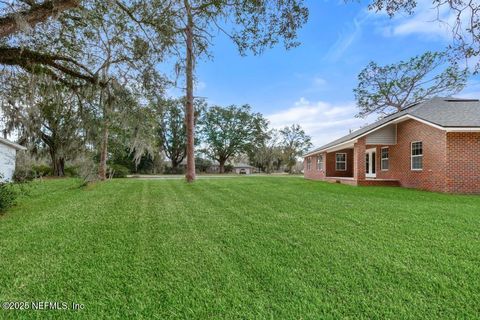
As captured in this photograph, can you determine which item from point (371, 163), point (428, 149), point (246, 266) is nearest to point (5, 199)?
point (246, 266)

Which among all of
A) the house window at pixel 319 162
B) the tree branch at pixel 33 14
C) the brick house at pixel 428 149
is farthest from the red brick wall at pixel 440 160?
the tree branch at pixel 33 14

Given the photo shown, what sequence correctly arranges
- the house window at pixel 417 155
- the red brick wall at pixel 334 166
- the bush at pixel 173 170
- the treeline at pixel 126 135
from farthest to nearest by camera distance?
the bush at pixel 173 170 → the red brick wall at pixel 334 166 → the house window at pixel 417 155 → the treeline at pixel 126 135

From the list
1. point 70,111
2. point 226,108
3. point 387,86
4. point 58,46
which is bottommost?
point 70,111

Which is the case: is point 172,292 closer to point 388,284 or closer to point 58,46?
point 388,284

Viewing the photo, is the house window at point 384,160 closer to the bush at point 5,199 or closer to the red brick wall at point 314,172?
the red brick wall at point 314,172

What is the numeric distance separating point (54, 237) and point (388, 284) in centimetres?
446

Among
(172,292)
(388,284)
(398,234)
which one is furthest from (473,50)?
(172,292)

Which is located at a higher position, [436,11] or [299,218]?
[436,11]

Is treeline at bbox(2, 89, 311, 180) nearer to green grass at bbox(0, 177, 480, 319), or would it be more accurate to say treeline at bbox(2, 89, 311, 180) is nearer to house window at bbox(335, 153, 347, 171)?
green grass at bbox(0, 177, 480, 319)

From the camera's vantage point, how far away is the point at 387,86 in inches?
895

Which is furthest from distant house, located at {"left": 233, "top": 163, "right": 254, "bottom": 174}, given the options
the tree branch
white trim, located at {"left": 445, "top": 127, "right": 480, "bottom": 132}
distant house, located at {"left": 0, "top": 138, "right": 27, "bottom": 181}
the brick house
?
the tree branch

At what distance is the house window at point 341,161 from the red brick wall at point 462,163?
790 cm

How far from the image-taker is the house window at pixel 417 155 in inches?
422

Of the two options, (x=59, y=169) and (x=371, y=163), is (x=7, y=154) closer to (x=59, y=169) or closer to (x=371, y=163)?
(x=59, y=169)
